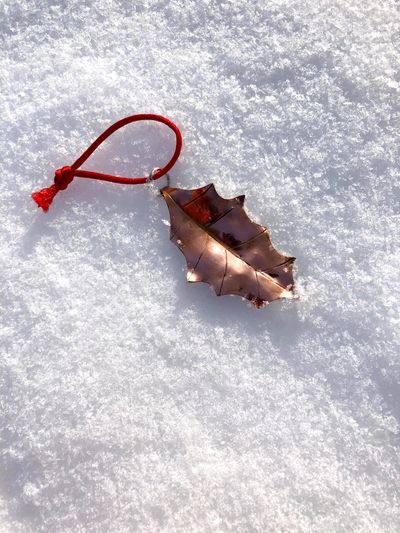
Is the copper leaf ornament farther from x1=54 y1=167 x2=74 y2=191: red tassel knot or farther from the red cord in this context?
x1=54 y1=167 x2=74 y2=191: red tassel knot

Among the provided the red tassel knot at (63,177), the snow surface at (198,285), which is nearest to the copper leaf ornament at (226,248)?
the snow surface at (198,285)

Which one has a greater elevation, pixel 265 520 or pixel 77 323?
pixel 77 323

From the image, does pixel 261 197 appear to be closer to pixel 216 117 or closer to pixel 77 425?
pixel 216 117

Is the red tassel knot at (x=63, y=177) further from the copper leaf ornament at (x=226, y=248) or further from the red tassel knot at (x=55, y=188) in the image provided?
the copper leaf ornament at (x=226, y=248)

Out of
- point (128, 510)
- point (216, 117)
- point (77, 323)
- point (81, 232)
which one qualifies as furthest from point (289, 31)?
point (128, 510)

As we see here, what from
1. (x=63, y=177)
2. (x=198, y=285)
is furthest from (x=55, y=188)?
(x=198, y=285)

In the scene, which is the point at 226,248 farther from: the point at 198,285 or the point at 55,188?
the point at 55,188
